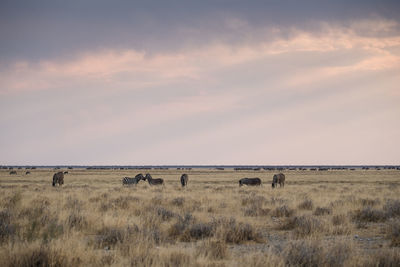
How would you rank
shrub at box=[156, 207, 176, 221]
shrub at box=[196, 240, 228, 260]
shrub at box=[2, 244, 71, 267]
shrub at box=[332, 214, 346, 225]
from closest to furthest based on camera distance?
shrub at box=[2, 244, 71, 267]
shrub at box=[196, 240, 228, 260]
shrub at box=[332, 214, 346, 225]
shrub at box=[156, 207, 176, 221]

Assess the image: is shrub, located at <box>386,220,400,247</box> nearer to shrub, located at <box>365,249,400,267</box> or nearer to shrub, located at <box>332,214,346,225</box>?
shrub, located at <box>332,214,346,225</box>

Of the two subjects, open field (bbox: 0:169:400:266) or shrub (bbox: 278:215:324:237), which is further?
shrub (bbox: 278:215:324:237)

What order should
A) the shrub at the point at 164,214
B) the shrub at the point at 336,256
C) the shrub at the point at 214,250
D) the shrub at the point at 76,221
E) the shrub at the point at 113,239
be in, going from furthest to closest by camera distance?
the shrub at the point at 164,214, the shrub at the point at 76,221, the shrub at the point at 113,239, the shrub at the point at 214,250, the shrub at the point at 336,256

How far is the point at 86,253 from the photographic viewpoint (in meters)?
6.71

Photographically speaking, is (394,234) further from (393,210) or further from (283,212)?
(283,212)

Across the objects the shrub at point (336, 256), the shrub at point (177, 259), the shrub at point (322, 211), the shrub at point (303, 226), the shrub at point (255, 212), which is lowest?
the shrub at point (255, 212)

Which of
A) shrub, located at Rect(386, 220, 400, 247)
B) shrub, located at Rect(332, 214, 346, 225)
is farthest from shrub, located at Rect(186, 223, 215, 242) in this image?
shrub, located at Rect(332, 214, 346, 225)

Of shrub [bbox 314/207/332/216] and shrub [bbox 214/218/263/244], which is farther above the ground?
shrub [bbox 214/218/263/244]

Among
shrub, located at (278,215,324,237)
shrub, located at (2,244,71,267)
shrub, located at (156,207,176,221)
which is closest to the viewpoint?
shrub, located at (2,244,71,267)

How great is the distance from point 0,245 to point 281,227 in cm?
781

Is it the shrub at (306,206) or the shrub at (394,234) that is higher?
the shrub at (394,234)

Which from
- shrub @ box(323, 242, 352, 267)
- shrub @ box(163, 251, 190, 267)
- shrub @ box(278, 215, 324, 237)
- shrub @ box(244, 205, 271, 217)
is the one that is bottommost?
shrub @ box(244, 205, 271, 217)

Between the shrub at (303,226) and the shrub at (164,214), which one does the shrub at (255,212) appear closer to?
the shrub at (303,226)

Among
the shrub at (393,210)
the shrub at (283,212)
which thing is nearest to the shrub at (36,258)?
the shrub at (283,212)
